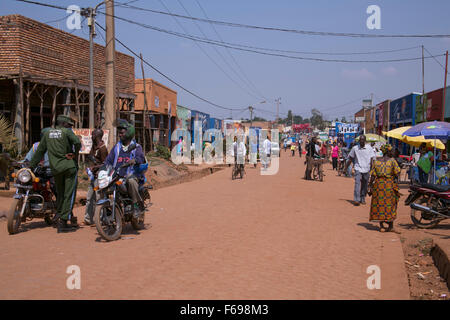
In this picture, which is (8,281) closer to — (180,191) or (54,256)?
(54,256)

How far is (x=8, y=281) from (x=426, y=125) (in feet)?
41.1

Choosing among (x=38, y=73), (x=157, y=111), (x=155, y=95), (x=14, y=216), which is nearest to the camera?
(x=14, y=216)

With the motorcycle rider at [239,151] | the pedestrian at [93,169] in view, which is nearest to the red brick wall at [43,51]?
the motorcycle rider at [239,151]

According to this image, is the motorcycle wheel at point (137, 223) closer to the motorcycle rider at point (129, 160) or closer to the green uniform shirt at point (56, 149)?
the motorcycle rider at point (129, 160)

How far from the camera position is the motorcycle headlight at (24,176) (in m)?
7.40

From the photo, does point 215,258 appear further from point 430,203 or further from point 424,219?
point 424,219

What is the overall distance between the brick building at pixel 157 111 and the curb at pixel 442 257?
21026 mm

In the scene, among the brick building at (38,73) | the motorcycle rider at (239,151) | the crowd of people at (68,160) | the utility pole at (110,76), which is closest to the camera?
the crowd of people at (68,160)

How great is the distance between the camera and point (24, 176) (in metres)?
7.43

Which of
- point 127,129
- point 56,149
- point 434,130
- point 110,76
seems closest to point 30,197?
point 56,149

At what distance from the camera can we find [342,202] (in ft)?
40.2

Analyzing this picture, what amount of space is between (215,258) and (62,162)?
11.3 ft

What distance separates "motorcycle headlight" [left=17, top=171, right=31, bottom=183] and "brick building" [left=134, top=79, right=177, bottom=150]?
1868 cm
